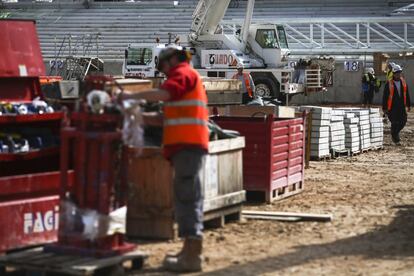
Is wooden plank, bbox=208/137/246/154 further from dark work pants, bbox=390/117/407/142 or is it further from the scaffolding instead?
the scaffolding

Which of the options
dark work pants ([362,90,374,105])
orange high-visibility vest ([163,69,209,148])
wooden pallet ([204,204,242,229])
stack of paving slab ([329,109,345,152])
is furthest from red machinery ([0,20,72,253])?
dark work pants ([362,90,374,105])

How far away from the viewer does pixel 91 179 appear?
7.98m

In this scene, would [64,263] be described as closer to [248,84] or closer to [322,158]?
[322,158]

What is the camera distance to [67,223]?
8.10 meters

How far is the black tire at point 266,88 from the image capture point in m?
34.4

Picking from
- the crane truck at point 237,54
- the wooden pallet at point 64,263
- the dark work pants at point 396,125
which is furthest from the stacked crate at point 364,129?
the crane truck at point 237,54

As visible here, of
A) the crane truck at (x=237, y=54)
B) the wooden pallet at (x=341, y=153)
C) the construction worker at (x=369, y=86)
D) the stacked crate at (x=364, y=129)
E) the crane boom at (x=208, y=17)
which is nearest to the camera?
the wooden pallet at (x=341, y=153)

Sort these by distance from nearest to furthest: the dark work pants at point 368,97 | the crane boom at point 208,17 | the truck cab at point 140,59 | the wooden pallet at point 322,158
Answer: the wooden pallet at point 322,158 < the truck cab at point 140,59 < the crane boom at point 208,17 < the dark work pants at point 368,97

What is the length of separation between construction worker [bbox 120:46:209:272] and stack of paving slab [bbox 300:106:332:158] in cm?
927

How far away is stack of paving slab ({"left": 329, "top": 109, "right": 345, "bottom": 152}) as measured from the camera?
18516 mm

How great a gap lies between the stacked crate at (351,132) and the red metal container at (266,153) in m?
6.42

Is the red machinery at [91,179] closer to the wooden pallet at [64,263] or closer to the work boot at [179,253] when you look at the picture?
the wooden pallet at [64,263]

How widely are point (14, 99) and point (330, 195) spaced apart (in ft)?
16.8

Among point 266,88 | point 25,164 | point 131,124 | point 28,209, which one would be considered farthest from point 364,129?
point 266,88
